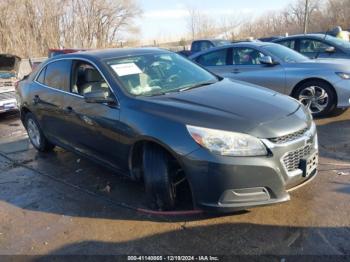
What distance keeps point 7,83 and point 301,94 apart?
22.2 ft

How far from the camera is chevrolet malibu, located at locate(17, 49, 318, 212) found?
3166mm

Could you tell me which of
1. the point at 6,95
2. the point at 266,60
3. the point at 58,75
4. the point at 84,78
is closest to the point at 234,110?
the point at 84,78

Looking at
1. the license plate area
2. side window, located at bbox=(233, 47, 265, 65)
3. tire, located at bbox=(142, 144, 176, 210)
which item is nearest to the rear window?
tire, located at bbox=(142, 144, 176, 210)

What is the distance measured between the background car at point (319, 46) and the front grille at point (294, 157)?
21.0 ft

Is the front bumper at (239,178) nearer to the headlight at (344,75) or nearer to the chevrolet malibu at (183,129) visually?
the chevrolet malibu at (183,129)

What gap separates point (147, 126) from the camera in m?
3.54

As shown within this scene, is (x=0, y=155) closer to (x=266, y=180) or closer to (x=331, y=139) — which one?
(x=266, y=180)

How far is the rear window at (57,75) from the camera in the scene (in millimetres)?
4879

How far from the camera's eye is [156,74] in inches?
171

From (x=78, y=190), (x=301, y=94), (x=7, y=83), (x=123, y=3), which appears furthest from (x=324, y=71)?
(x=123, y=3)

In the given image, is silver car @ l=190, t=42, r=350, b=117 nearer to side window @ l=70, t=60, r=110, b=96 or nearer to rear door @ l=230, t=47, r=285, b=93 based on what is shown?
rear door @ l=230, t=47, r=285, b=93

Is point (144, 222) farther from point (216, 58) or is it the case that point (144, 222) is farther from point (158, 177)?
point (216, 58)

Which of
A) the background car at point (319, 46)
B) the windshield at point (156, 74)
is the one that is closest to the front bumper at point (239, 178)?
the windshield at point (156, 74)

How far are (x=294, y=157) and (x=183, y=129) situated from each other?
101 cm
